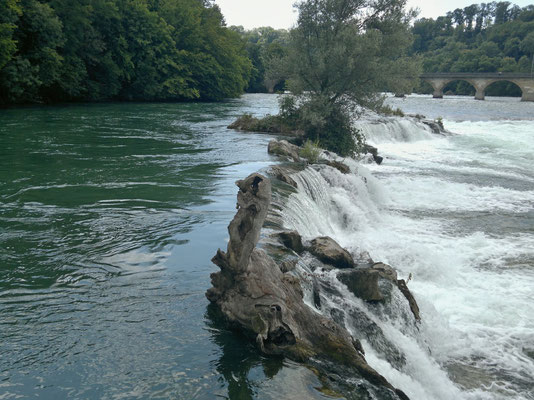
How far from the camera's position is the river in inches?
197

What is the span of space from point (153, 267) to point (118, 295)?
1.02 meters

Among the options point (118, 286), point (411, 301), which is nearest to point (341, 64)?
point (411, 301)

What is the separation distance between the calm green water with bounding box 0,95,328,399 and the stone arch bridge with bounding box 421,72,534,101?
3032 inches

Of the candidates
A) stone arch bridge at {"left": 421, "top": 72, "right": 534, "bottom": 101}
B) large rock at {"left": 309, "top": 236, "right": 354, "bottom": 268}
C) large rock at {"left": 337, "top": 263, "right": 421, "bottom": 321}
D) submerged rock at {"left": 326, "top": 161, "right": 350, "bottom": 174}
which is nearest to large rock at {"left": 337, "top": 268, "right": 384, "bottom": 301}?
large rock at {"left": 337, "top": 263, "right": 421, "bottom": 321}

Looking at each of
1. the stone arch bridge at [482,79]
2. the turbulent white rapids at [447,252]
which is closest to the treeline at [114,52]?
the turbulent white rapids at [447,252]

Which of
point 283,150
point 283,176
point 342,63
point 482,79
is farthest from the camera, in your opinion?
point 482,79

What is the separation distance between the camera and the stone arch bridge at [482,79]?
76.9m

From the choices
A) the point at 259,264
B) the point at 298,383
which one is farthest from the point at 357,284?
the point at 298,383

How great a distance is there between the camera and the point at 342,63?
→ 20.2 meters

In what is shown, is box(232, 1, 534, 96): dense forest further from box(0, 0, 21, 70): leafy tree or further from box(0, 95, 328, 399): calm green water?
box(0, 95, 328, 399): calm green water

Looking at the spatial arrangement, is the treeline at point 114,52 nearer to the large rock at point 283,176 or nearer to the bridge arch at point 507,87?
the large rock at point 283,176

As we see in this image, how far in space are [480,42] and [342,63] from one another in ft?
460

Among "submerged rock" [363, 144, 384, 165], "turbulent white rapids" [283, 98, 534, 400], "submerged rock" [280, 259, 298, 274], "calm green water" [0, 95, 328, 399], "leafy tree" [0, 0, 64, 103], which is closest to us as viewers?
"calm green water" [0, 95, 328, 399]

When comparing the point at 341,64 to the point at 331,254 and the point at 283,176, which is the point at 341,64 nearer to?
the point at 283,176
